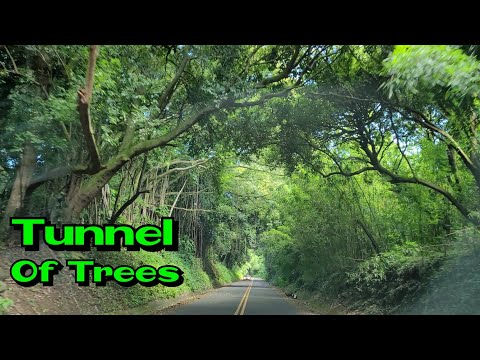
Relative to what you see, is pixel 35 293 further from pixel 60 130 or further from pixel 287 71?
pixel 287 71

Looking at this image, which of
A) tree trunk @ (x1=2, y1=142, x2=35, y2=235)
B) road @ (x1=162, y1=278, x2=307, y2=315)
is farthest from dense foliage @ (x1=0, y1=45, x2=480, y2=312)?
road @ (x1=162, y1=278, x2=307, y2=315)

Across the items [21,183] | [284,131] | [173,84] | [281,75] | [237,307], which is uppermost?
[281,75]

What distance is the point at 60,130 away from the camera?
10.7m

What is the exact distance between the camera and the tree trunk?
10.6 m

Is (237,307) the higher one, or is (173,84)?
(173,84)

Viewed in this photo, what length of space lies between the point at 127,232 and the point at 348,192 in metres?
8.92

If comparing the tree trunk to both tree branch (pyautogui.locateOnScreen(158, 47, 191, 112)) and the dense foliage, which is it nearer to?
the dense foliage

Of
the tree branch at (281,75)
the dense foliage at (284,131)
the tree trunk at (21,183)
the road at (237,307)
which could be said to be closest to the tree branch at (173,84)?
the dense foliage at (284,131)

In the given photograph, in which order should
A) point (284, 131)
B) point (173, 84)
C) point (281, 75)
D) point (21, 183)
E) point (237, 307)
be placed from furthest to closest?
point (237, 307) < point (284, 131) < point (281, 75) < point (173, 84) < point (21, 183)

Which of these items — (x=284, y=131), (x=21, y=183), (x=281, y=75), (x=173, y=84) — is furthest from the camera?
(x=284, y=131)

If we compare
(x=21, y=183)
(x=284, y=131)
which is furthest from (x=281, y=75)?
(x=21, y=183)

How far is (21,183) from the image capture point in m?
10.8

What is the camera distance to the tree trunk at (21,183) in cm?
1060

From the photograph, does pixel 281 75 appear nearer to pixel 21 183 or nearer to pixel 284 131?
pixel 284 131
